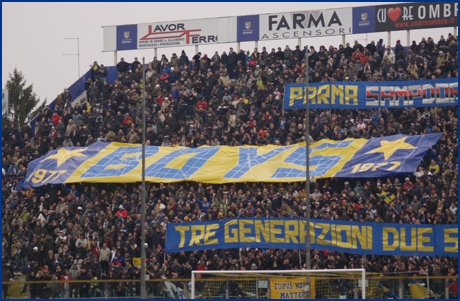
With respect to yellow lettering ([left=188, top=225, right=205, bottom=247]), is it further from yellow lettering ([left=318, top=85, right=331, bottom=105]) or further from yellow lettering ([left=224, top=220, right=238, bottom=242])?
yellow lettering ([left=318, top=85, right=331, bottom=105])

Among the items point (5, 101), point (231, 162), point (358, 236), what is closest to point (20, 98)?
point (5, 101)

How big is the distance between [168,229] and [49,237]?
4.37 metres

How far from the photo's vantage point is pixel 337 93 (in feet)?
109

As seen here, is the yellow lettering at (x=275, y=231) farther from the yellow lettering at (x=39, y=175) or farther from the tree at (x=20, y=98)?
the tree at (x=20, y=98)

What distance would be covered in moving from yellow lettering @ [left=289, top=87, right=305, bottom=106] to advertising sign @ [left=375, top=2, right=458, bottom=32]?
9.13 m

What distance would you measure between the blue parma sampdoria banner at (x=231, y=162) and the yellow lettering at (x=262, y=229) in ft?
11.4

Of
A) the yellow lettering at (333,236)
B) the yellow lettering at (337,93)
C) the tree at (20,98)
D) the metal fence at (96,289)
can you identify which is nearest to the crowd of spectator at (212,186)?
the metal fence at (96,289)

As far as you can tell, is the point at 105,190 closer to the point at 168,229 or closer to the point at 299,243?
the point at 168,229

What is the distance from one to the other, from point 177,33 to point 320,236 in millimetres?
20247

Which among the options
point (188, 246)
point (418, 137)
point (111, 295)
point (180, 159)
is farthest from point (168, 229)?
point (418, 137)

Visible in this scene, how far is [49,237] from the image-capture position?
101ft

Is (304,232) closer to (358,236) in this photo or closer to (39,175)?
(358,236)

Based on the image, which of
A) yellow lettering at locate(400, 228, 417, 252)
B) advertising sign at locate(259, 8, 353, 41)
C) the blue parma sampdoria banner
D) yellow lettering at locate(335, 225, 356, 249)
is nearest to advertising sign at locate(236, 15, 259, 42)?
advertising sign at locate(259, 8, 353, 41)

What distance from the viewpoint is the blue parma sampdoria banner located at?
31000 mm
